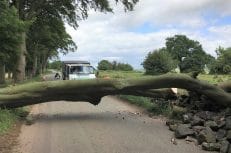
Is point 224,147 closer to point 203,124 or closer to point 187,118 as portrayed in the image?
point 203,124

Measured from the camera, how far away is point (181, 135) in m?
13.7

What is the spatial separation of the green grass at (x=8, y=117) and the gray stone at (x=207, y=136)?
214 inches

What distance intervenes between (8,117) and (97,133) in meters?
3.57

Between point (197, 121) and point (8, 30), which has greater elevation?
point (8, 30)

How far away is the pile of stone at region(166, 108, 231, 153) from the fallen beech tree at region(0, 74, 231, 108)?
94 centimetres

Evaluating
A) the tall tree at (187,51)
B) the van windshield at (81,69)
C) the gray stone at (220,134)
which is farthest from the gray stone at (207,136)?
the tall tree at (187,51)

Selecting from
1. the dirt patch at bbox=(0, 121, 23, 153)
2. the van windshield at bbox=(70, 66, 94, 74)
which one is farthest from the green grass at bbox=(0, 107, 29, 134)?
the van windshield at bbox=(70, 66, 94, 74)

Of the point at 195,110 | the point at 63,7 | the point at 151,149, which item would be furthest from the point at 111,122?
the point at 63,7

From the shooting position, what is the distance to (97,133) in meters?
14.7

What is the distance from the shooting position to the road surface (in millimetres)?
12344

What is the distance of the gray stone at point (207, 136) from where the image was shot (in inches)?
500

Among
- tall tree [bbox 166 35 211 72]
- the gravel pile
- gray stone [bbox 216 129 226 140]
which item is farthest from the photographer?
tall tree [bbox 166 35 211 72]

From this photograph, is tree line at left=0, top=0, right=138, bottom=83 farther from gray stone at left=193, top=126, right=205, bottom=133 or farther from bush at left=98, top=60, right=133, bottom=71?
bush at left=98, top=60, right=133, bottom=71

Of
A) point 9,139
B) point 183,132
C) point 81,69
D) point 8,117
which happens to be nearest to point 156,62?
point 81,69
